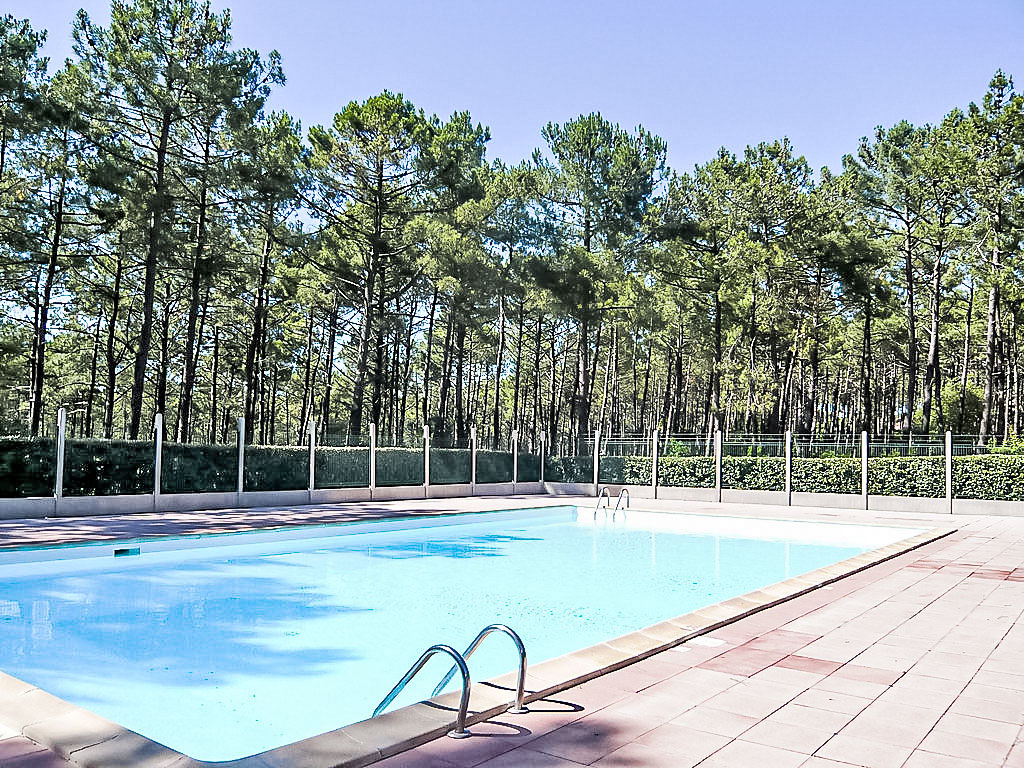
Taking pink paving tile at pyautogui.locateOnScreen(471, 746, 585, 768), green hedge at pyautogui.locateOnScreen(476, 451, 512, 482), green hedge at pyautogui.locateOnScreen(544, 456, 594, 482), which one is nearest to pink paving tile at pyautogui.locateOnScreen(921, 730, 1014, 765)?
pink paving tile at pyautogui.locateOnScreen(471, 746, 585, 768)

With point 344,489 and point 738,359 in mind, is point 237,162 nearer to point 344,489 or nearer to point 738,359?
point 344,489

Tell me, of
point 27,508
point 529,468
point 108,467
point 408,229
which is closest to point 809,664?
point 27,508

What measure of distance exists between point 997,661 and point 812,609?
1.61m

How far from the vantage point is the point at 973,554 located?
984 cm

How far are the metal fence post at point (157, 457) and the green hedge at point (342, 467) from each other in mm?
3607

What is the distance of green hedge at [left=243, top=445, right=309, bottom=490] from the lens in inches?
654

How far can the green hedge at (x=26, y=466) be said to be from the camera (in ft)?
43.1

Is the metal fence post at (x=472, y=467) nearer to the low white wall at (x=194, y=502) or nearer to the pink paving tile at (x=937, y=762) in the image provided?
the low white wall at (x=194, y=502)

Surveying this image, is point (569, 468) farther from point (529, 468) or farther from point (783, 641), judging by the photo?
point (783, 641)

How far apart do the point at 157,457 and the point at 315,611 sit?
332 inches

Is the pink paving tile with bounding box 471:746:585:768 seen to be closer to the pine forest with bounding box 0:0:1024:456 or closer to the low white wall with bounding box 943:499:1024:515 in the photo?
the pine forest with bounding box 0:0:1024:456

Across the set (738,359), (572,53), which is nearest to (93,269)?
(572,53)

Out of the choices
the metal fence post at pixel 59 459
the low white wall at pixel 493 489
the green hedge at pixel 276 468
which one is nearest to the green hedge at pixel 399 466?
the low white wall at pixel 493 489

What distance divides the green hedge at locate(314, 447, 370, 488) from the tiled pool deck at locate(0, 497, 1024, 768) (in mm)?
12999
